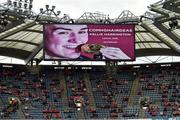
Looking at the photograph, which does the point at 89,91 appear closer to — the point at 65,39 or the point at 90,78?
the point at 90,78

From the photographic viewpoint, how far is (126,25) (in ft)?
214

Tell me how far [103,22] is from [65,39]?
226 inches

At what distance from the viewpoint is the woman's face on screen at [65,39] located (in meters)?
64.4

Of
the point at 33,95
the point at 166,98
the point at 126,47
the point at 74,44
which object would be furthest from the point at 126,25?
the point at 33,95

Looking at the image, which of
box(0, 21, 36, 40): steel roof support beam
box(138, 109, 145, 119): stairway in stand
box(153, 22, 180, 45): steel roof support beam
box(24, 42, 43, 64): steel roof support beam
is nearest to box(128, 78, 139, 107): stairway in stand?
box(138, 109, 145, 119): stairway in stand

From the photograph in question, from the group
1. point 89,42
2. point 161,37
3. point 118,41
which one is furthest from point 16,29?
point 161,37

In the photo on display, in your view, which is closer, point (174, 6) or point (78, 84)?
point (174, 6)

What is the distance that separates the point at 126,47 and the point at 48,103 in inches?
513

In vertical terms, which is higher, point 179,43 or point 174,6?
point 174,6

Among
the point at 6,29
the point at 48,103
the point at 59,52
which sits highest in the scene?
the point at 6,29

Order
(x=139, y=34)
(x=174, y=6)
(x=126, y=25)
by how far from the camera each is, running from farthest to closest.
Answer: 1. (x=139, y=34)
2. (x=126, y=25)
3. (x=174, y=6)

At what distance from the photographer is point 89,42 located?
A: 215 feet

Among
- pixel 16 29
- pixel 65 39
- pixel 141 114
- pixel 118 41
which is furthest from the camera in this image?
pixel 118 41

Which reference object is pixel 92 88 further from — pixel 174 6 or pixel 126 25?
pixel 174 6
